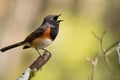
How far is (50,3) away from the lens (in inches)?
491

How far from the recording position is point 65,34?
12695mm

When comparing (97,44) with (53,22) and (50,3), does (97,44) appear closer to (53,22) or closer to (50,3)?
(50,3)

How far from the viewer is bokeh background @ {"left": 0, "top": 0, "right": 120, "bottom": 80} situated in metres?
11.1

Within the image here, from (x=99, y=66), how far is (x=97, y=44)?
109cm

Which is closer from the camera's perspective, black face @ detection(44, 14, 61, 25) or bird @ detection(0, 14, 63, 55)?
black face @ detection(44, 14, 61, 25)

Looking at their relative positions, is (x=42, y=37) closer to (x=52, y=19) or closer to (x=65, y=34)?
(x=52, y=19)

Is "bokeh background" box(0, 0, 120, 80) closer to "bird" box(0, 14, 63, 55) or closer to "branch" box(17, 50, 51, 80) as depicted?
"bird" box(0, 14, 63, 55)

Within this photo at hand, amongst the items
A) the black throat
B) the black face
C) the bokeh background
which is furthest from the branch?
the bokeh background

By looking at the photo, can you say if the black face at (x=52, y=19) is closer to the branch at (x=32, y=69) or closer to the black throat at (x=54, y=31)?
the black throat at (x=54, y=31)

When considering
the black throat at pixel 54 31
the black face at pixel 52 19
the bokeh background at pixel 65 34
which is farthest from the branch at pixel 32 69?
the bokeh background at pixel 65 34

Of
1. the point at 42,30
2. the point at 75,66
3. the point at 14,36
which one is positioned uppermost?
the point at 42,30

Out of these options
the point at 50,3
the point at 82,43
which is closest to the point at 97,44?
the point at 82,43

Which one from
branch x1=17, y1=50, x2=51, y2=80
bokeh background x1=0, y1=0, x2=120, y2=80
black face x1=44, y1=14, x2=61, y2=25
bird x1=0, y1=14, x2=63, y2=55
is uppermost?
branch x1=17, y1=50, x2=51, y2=80

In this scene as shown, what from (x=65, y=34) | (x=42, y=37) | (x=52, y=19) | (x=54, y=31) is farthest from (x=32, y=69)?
(x=65, y=34)
